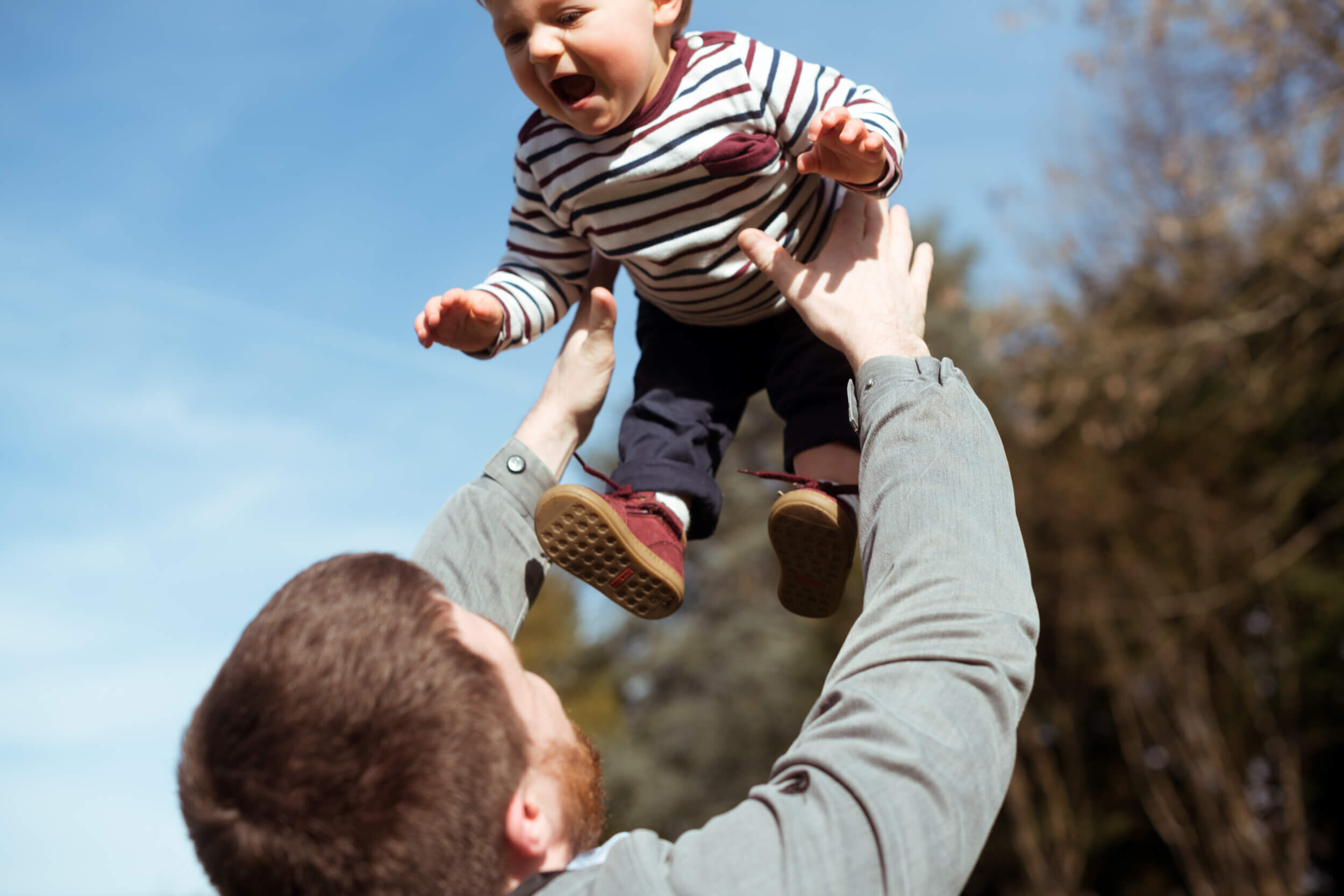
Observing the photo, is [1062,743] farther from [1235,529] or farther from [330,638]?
[330,638]

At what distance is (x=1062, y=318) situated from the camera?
7.23m

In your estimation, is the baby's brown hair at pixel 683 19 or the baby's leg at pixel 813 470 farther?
the baby's brown hair at pixel 683 19

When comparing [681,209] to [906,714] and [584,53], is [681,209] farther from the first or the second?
[906,714]

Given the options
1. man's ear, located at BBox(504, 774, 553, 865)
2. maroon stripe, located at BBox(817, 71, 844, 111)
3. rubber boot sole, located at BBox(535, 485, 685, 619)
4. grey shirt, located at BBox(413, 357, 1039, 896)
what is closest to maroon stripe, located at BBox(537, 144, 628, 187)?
maroon stripe, located at BBox(817, 71, 844, 111)

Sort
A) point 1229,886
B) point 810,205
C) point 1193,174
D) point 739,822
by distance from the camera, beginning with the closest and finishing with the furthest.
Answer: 1. point 739,822
2. point 810,205
3. point 1193,174
4. point 1229,886

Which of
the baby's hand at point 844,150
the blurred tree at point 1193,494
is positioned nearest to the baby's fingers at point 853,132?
the baby's hand at point 844,150

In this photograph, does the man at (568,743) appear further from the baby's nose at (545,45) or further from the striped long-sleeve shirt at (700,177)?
the baby's nose at (545,45)

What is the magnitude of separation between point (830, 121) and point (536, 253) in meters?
0.71

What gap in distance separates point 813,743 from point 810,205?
41.5 inches

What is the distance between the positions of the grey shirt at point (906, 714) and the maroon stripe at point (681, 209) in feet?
1.79

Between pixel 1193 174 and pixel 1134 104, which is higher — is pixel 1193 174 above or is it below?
below

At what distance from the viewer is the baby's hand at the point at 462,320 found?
1780 millimetres

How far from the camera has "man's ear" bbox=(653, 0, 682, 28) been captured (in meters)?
1.79

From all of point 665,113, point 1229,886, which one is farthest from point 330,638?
point 1229,886
